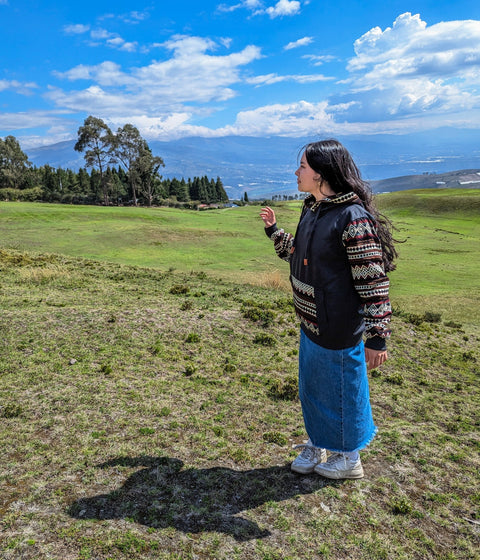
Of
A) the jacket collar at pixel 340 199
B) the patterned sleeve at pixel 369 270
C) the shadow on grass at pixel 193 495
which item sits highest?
the jacket collar at pixel 340 199

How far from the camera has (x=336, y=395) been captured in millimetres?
3744

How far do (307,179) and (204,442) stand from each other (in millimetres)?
3643

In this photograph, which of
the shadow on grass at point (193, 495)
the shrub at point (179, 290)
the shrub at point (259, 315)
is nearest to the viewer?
the shadow on grass at point (193, 495)

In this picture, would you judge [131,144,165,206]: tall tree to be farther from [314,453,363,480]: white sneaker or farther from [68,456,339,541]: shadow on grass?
[314,453,363,480]: white sneaker

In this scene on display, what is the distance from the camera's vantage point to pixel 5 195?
238 ft

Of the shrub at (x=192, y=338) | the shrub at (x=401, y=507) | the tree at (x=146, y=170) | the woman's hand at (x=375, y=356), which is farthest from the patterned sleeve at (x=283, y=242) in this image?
the tree at (x=146, y=170)

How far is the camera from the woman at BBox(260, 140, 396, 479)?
3.25 meters

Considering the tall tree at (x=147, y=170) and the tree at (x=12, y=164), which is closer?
the tall tree at (x=147, y=170)

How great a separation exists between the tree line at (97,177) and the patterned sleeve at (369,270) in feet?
239

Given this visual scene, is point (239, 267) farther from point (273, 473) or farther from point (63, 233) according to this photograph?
point (273, 473)

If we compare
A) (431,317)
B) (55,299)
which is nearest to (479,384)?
(431,317)

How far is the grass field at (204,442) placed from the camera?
3.49 meters

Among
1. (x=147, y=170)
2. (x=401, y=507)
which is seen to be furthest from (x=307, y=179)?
(x=147, y=170)

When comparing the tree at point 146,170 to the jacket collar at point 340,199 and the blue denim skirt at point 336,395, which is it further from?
the blue denim skirt at point 336,395
